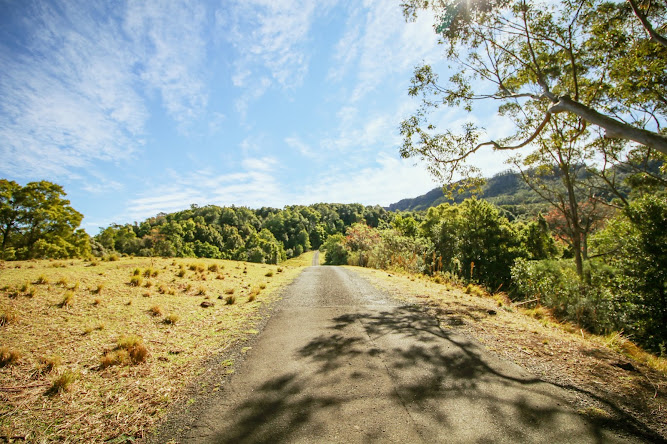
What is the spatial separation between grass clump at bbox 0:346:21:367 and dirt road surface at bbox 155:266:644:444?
2.89 metres

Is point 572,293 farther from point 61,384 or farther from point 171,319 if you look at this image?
point 61,384

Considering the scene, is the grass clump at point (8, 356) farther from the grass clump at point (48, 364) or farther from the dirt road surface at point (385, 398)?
the dirt road surface at point (385, 398)

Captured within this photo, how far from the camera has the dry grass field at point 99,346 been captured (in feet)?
8.73

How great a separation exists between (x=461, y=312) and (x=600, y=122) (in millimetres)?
5454

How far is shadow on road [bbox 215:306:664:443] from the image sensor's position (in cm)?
238

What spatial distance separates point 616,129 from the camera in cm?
571

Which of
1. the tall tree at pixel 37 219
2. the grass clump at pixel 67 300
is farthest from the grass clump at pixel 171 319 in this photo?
the tall tree at pixel 37 219

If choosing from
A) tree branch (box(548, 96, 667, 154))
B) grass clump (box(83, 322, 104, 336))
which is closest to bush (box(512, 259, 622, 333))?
tree branch (box(548, 96, 667, 154))

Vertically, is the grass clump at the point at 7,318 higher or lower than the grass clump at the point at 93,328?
higher

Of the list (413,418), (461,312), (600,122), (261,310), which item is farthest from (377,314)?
(600,122)

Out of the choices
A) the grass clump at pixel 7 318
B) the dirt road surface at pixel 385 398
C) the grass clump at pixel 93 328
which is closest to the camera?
the dirt road surface at pixel 385 398

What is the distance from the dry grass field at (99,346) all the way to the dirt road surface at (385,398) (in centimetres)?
74

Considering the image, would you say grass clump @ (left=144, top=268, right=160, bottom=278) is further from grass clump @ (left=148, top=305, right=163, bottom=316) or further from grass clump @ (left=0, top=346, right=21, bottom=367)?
grass clump @ (left=0, top=346, right=21, bottom=367)

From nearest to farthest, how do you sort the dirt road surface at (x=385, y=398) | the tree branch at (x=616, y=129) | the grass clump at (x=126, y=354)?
the dirt road surface at (x=385, y=398) < the grass clump at (x=126, y=354) < the tree branch at (x=616, y=129)
